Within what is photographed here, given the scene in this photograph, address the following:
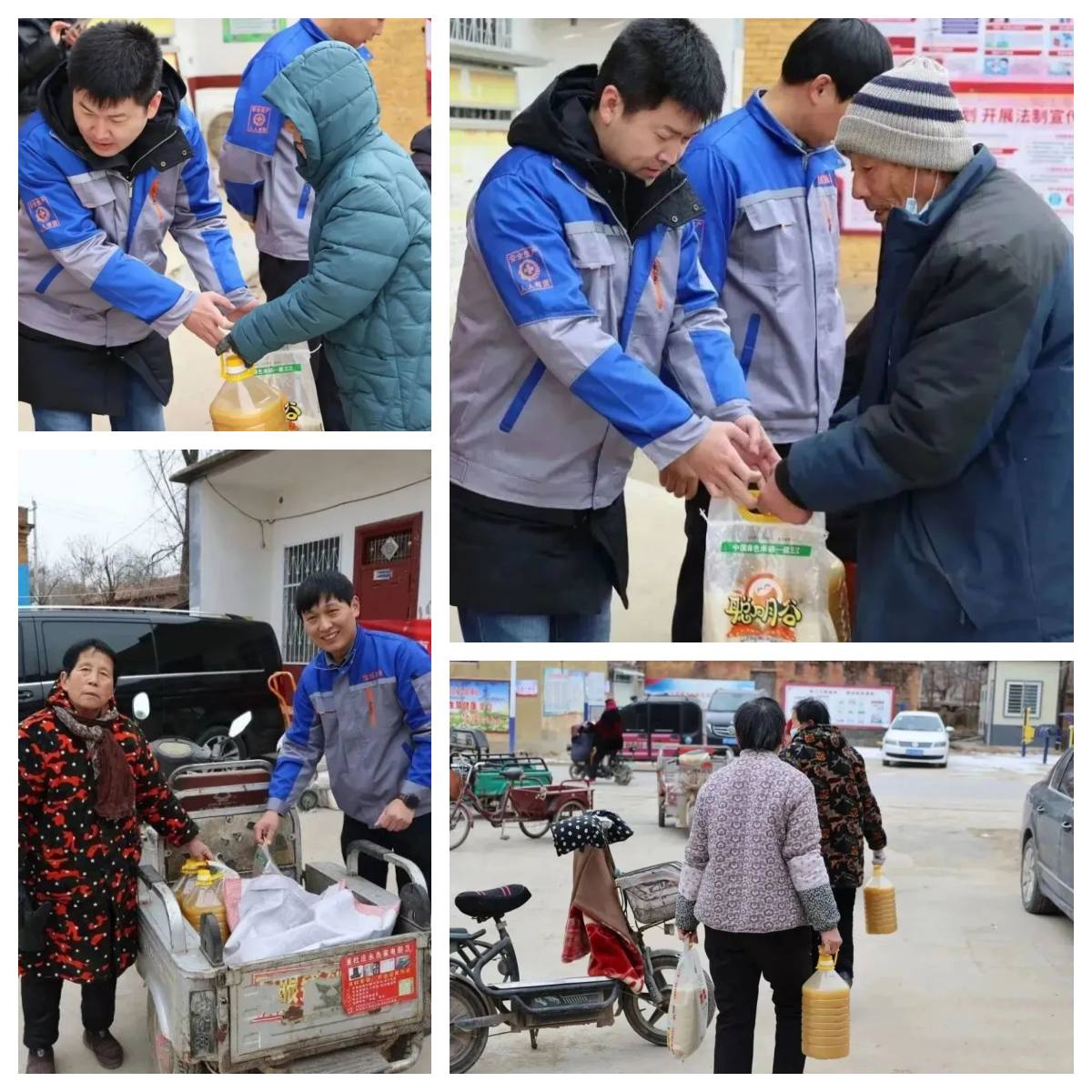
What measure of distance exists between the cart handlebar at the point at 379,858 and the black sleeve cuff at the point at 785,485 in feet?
3.71

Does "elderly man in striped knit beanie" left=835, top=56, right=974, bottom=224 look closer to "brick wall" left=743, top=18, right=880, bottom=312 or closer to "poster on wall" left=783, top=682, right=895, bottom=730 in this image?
"brick wall" left=743, top=18, right=880, bottom=312

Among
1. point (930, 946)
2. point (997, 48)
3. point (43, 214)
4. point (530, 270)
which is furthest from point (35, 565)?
point (997, 48)

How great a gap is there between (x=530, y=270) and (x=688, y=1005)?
1.53m

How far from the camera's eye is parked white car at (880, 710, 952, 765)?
8.13 ft

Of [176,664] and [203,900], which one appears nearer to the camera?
[203,900]

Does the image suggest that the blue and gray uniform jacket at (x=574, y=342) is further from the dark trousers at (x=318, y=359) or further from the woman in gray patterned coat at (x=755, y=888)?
the woman in gray patterned coat at (x=755, y=888)

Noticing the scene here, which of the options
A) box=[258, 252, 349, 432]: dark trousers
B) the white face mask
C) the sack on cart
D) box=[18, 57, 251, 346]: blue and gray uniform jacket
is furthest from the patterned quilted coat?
box=[18, 57, 251, 346]: blue and gray uniform jacket

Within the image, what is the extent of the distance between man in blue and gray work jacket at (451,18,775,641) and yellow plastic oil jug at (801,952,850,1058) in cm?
83

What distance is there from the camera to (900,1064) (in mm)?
2479

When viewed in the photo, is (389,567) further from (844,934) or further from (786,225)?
(844,934)

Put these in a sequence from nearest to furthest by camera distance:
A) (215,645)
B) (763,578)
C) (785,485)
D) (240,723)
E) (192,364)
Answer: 1. (785,485)
2. (763,578)
3. (192,364)
4. (215,645)
5. (240,723)

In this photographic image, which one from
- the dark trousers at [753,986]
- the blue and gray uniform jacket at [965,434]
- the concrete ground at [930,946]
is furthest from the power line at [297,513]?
the dark trousers at [753,986]

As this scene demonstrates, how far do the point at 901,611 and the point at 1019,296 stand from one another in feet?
2.04

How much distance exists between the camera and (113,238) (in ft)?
7.80
